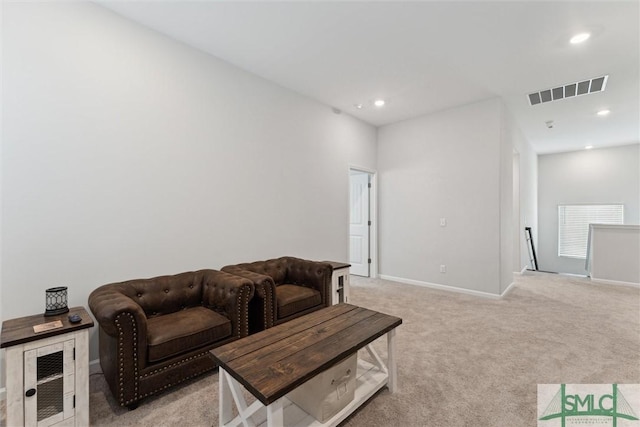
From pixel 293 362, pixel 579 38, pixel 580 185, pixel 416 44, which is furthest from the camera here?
pixel 580 185

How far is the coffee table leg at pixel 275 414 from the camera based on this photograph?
1267 mm

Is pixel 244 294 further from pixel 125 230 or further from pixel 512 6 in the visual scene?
pixel 512 6

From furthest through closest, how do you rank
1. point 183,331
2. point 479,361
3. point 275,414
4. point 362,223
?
point 362,223
point 479,361
point 183,331
point 275,414

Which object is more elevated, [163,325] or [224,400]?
[163,325]

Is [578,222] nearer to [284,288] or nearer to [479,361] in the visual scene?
[479,361]

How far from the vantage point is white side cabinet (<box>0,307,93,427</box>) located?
146 centimetres

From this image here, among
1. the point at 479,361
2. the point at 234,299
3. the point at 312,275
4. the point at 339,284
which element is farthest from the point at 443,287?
the point at 234,299

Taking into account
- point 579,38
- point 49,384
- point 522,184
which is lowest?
point 49,384

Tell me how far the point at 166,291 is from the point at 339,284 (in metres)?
1.86

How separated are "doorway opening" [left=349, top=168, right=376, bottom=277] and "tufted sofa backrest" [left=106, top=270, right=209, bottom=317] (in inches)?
137

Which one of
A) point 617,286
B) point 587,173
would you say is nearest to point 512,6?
point 617,286

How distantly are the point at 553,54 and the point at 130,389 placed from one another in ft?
15.5

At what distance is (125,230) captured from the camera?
243 centimetres

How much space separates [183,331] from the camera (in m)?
1.99
